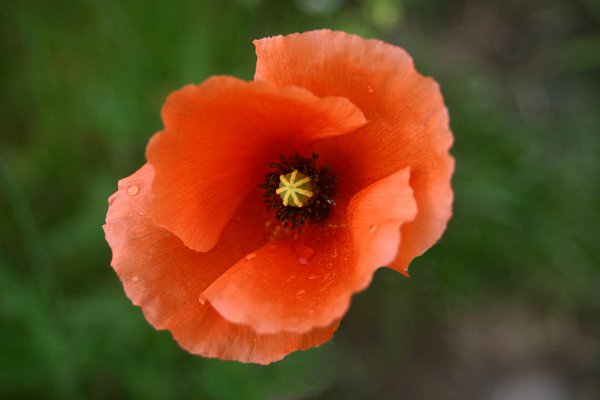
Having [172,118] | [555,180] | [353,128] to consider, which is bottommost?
[555,180]

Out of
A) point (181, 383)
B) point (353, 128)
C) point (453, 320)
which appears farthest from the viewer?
point (453, 320)

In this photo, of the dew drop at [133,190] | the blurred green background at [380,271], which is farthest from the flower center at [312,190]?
the blurred green background at [380,271]

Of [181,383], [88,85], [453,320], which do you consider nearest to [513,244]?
[453,320]

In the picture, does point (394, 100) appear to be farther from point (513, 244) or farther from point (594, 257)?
point (594, 257)

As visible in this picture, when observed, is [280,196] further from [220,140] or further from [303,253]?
[220,140]

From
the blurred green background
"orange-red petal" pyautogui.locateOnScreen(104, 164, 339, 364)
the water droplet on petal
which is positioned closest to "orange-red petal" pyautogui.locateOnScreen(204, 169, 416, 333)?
the water droplet on petal

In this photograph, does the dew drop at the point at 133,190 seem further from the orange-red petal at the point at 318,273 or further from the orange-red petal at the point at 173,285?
the orange-red petal at the point at 318,273
